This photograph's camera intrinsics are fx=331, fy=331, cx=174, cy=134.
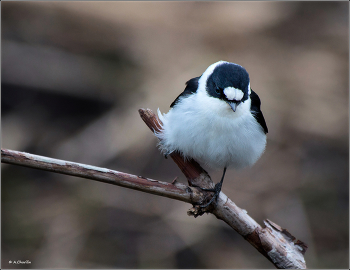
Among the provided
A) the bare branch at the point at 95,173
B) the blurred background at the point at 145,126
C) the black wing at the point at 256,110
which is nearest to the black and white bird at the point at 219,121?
the black wing at the point at 256,110

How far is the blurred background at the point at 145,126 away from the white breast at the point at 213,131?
182 cm

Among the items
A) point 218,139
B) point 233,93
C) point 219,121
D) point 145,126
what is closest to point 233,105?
point 233,93

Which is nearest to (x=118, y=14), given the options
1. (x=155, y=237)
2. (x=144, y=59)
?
(x=144, y=59)

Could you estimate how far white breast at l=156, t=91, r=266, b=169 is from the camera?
113 inches

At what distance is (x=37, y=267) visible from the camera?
468 cm

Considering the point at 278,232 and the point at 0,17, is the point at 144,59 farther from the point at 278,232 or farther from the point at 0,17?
the point at 278,232

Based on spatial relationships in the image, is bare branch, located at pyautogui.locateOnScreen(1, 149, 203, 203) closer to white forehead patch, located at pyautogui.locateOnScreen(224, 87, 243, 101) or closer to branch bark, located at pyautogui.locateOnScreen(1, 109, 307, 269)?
branch bark, located at pyautogui.locateOnScreen(1, 109, 307, 269)

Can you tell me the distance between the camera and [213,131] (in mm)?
2873

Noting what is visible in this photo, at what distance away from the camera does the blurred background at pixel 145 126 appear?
16.0 ft

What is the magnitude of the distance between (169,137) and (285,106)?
9.06 feet

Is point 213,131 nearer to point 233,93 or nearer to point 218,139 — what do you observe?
point 218,139

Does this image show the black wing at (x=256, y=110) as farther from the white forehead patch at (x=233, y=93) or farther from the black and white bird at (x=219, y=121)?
the white forehead patch at (x=233, y=93)

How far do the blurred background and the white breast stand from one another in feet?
5.98

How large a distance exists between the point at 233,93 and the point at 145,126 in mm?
2350
